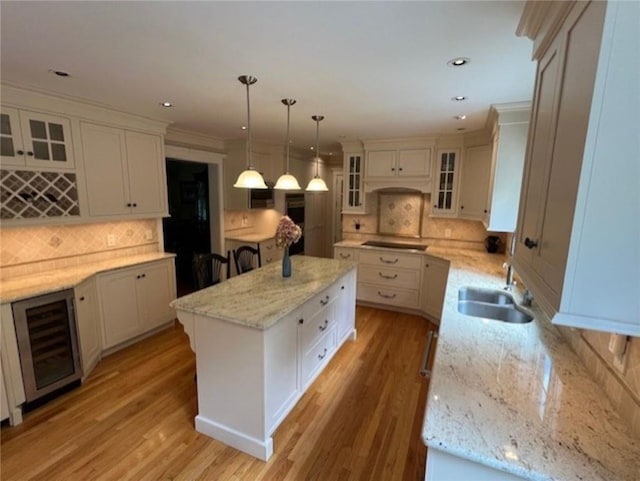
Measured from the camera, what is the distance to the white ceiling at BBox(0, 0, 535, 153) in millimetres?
1361

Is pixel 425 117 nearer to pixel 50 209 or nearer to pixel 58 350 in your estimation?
pixel 50 209

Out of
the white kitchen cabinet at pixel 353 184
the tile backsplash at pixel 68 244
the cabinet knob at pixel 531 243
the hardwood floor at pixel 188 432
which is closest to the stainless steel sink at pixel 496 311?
the hardwood floor at pixel 188 432

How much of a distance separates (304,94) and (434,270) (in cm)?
264

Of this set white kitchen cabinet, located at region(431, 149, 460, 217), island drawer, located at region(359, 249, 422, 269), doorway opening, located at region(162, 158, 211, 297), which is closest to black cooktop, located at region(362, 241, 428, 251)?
island drawer, located at region(359, 249, 422, 269)

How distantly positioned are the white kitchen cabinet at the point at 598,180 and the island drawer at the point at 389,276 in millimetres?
3181

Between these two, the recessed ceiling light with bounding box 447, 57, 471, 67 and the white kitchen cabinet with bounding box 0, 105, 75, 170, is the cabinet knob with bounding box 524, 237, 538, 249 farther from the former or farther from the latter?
the white kitchen cabinet with bounding box 0, 105, 75, 170

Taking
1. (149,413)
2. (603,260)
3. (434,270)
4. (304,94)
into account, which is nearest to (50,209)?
(149,413)

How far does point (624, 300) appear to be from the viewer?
79 centimetres

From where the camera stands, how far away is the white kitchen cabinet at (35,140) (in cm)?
234

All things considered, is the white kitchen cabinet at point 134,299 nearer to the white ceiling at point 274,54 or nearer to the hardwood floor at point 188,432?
the hardwood floor at point 188,432

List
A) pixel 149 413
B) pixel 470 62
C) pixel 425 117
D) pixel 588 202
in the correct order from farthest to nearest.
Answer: pixel 425 117 → pixel 149 413 → pixel 470 62 → pixel 588 202

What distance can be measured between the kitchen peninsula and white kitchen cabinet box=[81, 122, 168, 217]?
5.50 feet

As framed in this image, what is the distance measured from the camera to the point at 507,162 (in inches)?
111

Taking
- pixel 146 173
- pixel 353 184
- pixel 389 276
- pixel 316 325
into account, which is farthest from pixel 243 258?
pixel 353 184
